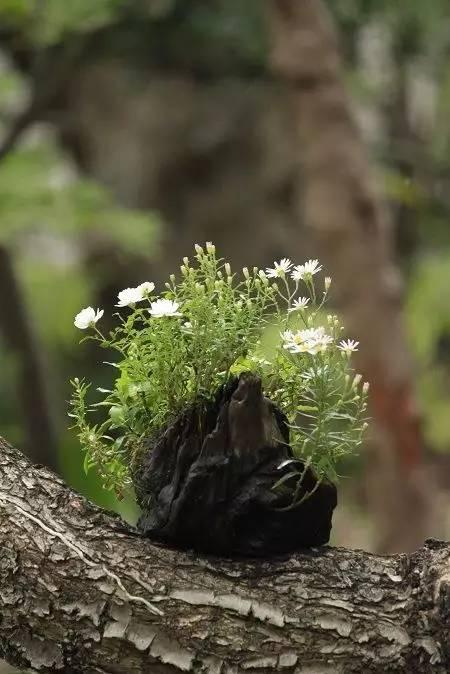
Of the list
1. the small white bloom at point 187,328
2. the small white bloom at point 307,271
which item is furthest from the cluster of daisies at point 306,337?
the small white bloom at point 187,328

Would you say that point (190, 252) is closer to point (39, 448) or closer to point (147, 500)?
point (39, 448)

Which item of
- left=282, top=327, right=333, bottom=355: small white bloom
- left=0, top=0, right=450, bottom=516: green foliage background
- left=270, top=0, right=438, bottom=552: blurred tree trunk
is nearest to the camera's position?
left=282, top=327, right=333, bottom=355: small white bloom

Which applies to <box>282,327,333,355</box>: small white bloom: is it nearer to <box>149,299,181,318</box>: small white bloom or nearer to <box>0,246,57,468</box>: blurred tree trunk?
<box>149,299,181,318</box>: small white bloom

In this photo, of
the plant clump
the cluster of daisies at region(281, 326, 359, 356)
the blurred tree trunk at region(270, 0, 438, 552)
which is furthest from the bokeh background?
the cluster of daisies at region(281, 326, 359, 356)

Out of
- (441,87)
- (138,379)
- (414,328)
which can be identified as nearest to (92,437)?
(138,379)

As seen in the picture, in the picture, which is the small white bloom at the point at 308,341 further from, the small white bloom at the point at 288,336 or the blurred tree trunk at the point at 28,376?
the blurred tree trunk at the point at 28,376

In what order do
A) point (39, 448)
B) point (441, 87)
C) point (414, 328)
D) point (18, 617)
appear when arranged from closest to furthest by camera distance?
point (18, 617) → point (39, 448) → point (414, 328) → point (441, 87)
